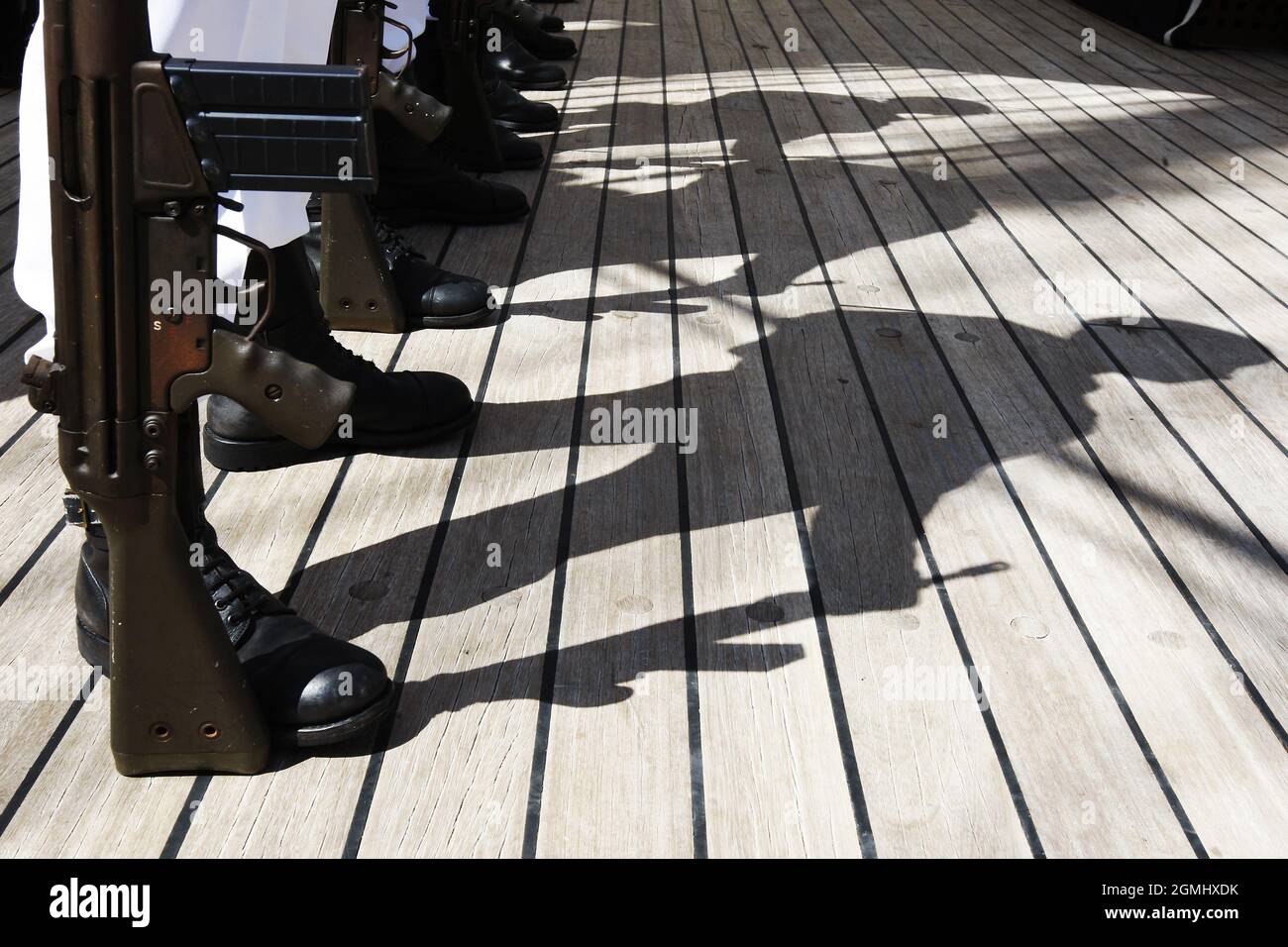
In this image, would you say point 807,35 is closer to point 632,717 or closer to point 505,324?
point 505,324

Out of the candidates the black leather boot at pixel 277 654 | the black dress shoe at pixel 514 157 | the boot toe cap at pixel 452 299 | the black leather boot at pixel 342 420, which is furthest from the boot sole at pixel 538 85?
the black leather boot at pixel 277 654

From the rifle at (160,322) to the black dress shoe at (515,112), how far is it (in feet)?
8.53

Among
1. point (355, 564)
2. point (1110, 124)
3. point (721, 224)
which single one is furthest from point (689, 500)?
point (1110, 124)

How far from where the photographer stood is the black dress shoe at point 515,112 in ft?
11.7

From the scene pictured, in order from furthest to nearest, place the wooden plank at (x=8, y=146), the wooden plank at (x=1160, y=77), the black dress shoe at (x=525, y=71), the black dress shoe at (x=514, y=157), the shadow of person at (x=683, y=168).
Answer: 1. the black dress shoe at (x=525, y=71)
2. the wooden plank at (x=1160, y=77)
3. the black dress shoe at (x=514, y=157)
4. the wooden plank at (x=8, y=146)
5. the shadow of person at (x=683, y=168)

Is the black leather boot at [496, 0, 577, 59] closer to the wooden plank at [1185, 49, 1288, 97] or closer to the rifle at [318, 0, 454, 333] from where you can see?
the rifle at [318, 0, 454, 333]

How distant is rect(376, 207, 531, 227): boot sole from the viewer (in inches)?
109

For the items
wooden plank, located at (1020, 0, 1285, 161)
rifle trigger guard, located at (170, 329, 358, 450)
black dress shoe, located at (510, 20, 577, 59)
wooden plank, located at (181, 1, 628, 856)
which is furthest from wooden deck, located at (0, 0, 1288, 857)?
black dress shoe, located at (510, 20, 577, 59)

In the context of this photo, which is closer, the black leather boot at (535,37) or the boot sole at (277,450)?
the boot sole at (277,450)

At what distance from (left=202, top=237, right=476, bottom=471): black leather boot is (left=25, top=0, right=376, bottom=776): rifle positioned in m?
0.52

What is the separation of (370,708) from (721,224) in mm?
1854

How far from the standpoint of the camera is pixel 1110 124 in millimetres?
3848

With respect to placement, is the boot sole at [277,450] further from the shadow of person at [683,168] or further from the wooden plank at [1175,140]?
the wooden plank at [1175,140]

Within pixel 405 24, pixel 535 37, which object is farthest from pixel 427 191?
pixel 535 37
